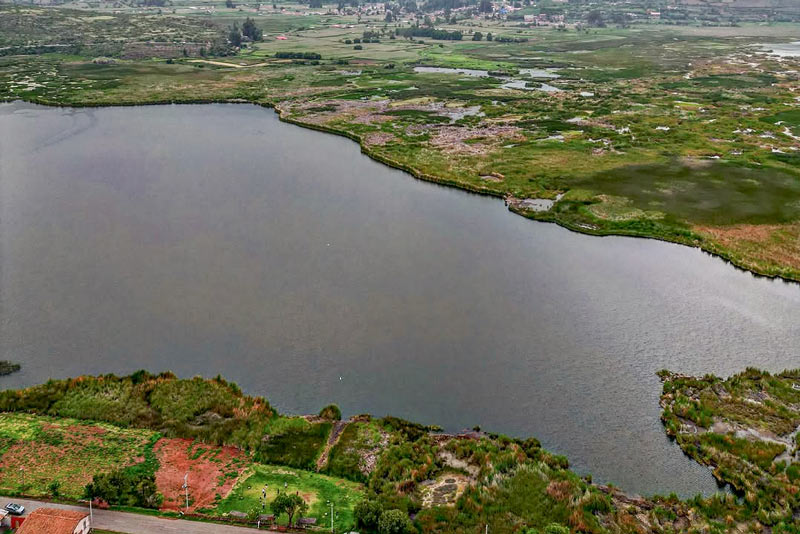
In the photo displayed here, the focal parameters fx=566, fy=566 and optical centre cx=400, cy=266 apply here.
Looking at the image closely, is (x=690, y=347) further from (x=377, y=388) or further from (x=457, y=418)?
(x=377, y=388)

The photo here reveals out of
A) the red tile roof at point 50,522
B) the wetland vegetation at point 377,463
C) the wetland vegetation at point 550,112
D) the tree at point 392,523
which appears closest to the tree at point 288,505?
the wetland vegetation at point 377,463

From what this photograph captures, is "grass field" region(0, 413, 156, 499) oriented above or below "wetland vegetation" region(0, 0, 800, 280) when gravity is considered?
below

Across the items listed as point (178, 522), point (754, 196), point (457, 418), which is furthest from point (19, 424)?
point (754, 196)

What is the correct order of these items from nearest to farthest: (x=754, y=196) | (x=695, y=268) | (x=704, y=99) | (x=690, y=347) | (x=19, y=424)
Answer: (x=19, y=424)
(x=690, y=347)
(x=695, y=268)
(x=754, y=196)
(x=704, y=99)

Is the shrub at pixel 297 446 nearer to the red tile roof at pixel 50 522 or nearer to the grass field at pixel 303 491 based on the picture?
the grass field at pixel 303 491

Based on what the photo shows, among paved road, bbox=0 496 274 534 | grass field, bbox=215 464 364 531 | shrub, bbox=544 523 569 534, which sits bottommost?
grass field, bbox=215 464 364 531

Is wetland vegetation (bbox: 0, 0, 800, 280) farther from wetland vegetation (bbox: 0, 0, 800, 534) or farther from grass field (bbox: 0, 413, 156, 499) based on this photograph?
grass field (bbox: 0, 413, 156, 499)

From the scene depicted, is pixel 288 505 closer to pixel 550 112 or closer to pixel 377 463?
pixel 377 463

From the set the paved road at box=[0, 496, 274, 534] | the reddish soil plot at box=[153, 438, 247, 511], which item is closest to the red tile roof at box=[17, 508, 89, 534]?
the paved road at box=[0, 496, 274, 534]

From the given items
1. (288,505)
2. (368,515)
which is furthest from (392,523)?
(288,505)
